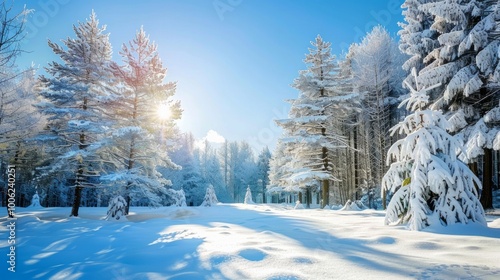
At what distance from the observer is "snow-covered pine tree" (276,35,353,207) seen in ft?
56.7

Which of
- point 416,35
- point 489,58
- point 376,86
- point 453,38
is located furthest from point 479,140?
point 376,86

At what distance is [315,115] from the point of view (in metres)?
18.1

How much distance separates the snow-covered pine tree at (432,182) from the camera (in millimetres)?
5742

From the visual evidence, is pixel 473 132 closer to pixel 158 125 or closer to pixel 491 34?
pixel 491 34

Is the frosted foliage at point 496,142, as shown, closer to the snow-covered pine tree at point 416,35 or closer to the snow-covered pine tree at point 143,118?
the snow-covered pine tree at point 416,35

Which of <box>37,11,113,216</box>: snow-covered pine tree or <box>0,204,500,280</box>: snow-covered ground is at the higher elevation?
<box>37,11,113,216</box>: snow-covered pine tree

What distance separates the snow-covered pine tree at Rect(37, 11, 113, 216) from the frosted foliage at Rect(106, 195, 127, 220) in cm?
250

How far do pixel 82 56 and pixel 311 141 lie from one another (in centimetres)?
1506

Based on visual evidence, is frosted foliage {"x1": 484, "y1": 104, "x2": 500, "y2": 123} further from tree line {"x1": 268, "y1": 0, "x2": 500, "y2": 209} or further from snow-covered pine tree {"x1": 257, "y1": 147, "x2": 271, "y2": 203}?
snow-covered pine tree {"x1": 257, "y1": 147, "x2": 271, "y2": 203}

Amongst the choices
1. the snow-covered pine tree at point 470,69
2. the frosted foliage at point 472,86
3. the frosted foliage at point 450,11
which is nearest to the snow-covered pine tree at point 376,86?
the snow-covered pine tree at point 470,69

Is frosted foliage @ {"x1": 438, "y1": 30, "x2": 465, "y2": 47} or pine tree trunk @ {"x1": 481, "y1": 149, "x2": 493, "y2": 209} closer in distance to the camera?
pine tree trunk @ {"x1": 481, "y1": 149, "x2": 493, "y2": 209}

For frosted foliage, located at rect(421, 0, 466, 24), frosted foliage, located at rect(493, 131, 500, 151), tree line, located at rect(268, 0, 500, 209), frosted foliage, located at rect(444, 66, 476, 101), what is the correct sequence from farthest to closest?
frosted foliage, located at rect(421, 0, 466, 24)
frosted foliage, located at rect(444, 66, 476, 101)
tree line, located at rect(268, 0, 500, 209)
frosted foliage, located at rect(493, 131, 500, 151)

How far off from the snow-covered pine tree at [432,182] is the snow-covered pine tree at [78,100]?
546 inches

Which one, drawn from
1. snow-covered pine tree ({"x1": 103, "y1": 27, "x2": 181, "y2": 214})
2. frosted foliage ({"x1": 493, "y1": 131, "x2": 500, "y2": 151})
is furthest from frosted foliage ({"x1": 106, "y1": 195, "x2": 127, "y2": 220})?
frosted foliage ({"x1": 493, "y1": 131, "x2": 500, "y2": 151})
